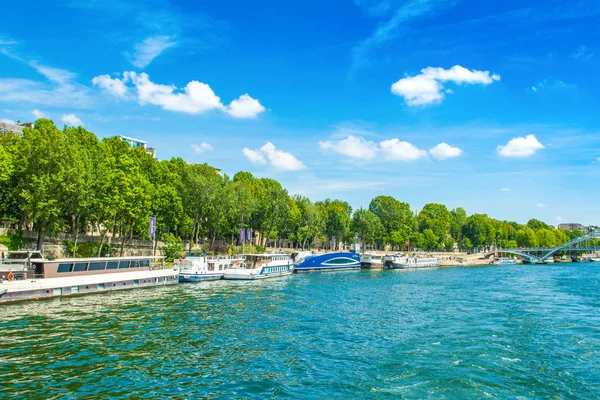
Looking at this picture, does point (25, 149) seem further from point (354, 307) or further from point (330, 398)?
point (330, 398)

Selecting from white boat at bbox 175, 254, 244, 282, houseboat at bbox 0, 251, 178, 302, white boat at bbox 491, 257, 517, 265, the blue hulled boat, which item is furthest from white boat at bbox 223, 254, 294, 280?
white boat at bbox 491, 257, 517, 265

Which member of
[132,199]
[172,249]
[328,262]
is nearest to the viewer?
[132,199]

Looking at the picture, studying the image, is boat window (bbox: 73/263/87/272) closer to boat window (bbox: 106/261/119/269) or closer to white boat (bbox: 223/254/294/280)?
boat window (bbox: 106/261/119/269)

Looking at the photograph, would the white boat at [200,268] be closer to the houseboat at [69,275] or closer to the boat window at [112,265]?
the houseboat at [69,275]

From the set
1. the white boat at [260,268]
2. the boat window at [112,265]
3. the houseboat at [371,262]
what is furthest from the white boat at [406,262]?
the boat window at [112,265]

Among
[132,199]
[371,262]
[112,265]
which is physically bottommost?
[371,262]

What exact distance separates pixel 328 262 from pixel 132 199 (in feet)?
150

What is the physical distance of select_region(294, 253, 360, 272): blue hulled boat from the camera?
307 feet

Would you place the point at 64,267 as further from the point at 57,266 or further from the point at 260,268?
the point at 260,268

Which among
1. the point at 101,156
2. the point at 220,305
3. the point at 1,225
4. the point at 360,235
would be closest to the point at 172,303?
the point at 220,305

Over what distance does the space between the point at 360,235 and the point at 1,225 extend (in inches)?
4181

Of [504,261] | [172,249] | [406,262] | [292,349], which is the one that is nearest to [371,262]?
[406,262]

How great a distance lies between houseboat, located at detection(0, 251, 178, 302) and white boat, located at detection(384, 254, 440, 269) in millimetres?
72800

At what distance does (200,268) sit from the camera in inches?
2621
